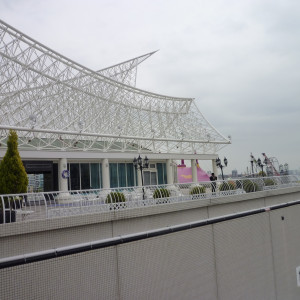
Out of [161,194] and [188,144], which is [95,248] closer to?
[161,194]

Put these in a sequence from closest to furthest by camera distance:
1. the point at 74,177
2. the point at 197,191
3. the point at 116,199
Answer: the point at 116,199
the point at 197,191
the point at 74,177

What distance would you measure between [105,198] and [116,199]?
510 millimetres

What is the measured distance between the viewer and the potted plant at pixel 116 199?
43.1ft

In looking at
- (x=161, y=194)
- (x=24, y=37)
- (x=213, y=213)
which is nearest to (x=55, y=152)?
(x=24, y=37)

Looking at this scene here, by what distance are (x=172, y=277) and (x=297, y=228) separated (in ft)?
→ 11.4

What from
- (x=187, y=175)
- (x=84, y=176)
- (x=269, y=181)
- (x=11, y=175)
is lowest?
(x=269, y=181)

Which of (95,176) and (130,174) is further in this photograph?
(130,174)

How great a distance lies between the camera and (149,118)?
1790 inches

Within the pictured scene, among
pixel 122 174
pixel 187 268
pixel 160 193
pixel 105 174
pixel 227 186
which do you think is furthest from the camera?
pixel 122 174

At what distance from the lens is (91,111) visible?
39812 millimetres

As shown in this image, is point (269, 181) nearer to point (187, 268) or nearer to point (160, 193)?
point (160, 193)

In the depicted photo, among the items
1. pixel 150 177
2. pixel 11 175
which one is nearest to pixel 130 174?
pixel 150 177

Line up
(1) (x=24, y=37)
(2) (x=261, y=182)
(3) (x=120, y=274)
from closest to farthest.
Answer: (3) (x=120, y=274) < (2) (x=261, y=182) < (1) (x=24, y=37)

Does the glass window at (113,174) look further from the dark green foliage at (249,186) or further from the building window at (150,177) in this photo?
the dark green foliage at (249,186)
